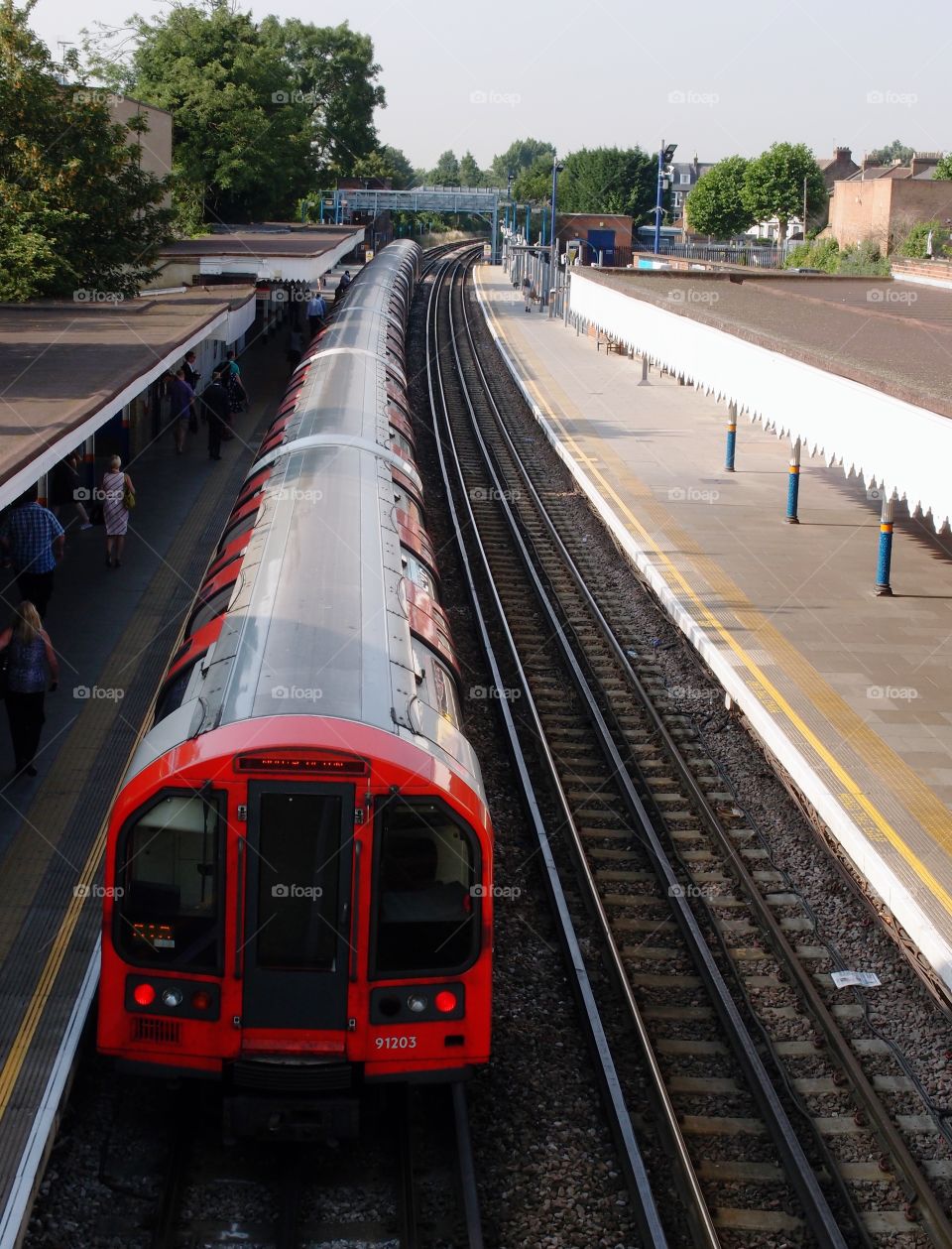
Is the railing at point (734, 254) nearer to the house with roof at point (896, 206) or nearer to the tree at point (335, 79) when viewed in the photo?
the house with roof at point (896, 206)

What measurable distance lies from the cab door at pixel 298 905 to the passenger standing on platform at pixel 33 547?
635 cm

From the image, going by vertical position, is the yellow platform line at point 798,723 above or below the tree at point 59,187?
below

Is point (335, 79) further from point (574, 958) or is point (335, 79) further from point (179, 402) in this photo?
point (574, 958)

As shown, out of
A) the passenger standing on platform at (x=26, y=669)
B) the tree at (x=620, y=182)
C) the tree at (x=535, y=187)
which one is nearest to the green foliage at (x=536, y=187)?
the tree at (x=535, y=187)

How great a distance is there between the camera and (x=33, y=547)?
1146 cm

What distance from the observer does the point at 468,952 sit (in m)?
6.19

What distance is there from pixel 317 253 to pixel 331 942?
989 inches

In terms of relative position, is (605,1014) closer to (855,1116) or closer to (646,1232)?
(855,1116)

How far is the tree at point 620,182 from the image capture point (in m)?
101

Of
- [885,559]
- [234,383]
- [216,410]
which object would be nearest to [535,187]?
[234,383]

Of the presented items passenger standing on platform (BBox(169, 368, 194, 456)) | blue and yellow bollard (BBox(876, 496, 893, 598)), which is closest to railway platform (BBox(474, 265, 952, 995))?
blue and yellow bollard (BBox(876, 496, 893, 598))

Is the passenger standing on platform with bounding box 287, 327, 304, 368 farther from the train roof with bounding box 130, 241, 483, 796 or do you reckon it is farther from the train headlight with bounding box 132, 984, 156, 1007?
the train headlight with bounding box 132, 984, 156, 1007

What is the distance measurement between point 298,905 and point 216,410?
18.3 metres

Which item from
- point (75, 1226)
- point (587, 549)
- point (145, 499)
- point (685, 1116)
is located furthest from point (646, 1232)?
point (145, 499)
